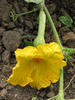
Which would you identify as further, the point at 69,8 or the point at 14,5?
the point at 69,8

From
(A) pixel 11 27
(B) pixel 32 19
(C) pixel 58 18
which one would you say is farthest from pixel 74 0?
(A) pixel 11 27

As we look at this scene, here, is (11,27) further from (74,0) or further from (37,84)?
(74,0)

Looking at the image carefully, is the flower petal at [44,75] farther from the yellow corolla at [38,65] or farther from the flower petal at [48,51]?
the flower petal at [48,51]

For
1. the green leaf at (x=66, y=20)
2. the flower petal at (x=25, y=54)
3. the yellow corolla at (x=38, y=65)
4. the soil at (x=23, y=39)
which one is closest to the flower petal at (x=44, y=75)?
the yellow corolla at (x=38, y=65)

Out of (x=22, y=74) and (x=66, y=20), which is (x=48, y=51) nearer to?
(x=22, y=74)

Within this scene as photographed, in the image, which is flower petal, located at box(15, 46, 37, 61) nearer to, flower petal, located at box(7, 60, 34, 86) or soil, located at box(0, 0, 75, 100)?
flower petal, located at box(7, 60, 34, 86)

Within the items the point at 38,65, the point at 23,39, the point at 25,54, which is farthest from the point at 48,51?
the point at 23,39

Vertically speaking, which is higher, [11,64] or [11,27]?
[11,27]

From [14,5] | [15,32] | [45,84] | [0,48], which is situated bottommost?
[45,84]
